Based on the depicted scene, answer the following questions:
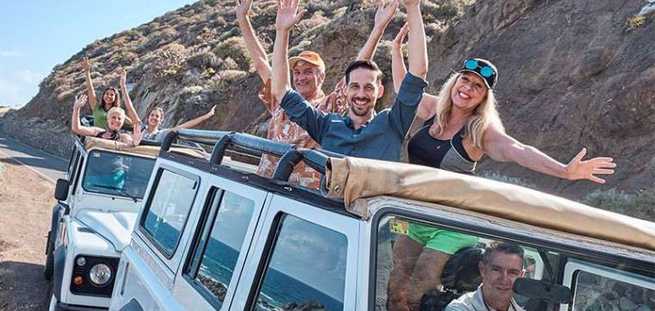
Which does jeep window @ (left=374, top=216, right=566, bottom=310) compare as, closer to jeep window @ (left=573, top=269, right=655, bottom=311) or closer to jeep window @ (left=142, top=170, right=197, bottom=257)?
jeep window @ (left=573, top=269, right=655, bottom=311)

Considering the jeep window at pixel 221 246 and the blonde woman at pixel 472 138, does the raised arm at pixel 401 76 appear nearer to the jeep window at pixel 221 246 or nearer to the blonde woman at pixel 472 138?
the blonde woman at pixel 472 138

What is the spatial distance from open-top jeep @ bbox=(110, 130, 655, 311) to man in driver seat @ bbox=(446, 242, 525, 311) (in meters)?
0.03

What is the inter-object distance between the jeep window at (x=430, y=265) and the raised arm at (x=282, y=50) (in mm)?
1638

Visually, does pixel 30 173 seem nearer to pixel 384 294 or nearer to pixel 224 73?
pixel 224 73

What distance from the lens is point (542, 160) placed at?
3.02 meters

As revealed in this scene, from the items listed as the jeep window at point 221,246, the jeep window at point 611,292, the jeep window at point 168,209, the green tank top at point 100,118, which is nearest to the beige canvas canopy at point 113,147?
the green tank top at point 100,118

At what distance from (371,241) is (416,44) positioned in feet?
6.10

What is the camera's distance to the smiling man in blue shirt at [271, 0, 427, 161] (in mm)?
3191

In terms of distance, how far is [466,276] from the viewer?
2.29 metres

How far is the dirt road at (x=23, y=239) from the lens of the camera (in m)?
6.89

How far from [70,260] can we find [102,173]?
1.81m

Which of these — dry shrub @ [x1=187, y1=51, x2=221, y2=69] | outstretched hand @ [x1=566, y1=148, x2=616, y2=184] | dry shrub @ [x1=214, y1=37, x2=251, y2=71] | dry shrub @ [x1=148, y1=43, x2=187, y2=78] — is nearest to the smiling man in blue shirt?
outstretched hand @ [x1=566, y1=148, x2=616, y2=184]

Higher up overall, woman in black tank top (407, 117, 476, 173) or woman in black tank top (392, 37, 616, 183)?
woman in black tank top (392, 37, 616, 183)

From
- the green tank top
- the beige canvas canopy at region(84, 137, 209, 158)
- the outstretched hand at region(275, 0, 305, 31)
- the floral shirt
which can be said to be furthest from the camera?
the green tank top
